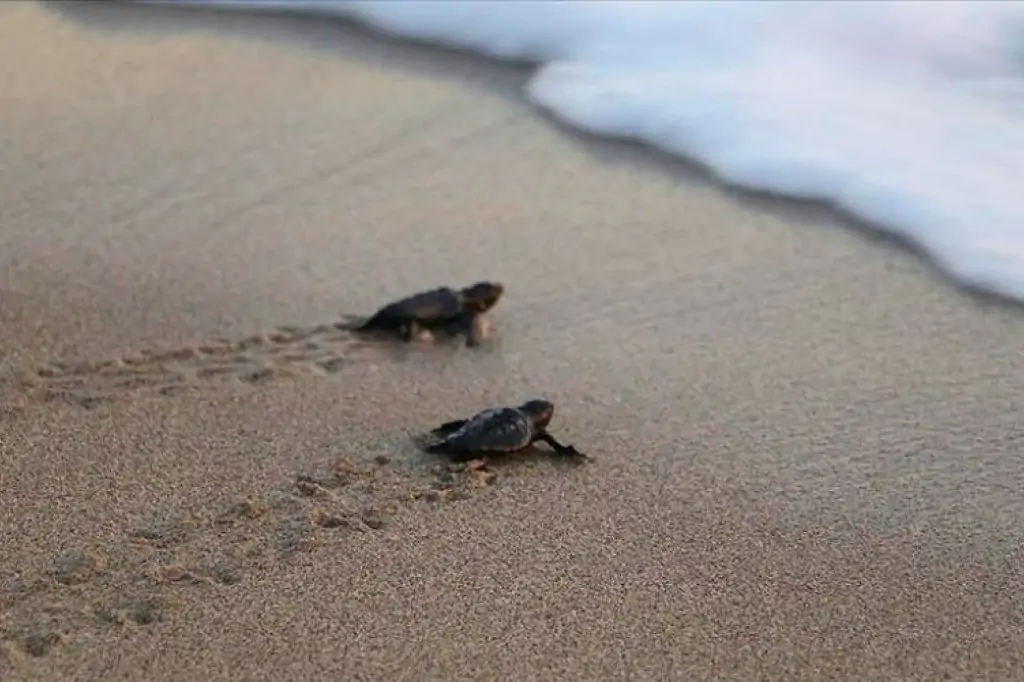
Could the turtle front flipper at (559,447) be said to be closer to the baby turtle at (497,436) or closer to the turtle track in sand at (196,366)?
the baby turtle at (497,436)

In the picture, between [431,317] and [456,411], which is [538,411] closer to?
[456,411]

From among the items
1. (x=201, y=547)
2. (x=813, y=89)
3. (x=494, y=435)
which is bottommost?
(x=201, y=547)

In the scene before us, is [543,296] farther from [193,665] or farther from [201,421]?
[193,665]

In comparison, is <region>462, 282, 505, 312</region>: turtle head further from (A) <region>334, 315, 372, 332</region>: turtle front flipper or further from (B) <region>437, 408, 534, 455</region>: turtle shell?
(B) <region>437, 408, 534, 455</region>: turtle shell

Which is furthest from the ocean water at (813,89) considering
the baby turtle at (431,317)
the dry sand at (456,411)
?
the baby turtle at (431,317)

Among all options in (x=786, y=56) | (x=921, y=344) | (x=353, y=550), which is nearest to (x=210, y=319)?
(x=353, y=550)

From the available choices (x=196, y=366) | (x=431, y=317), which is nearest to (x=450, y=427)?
(x=431, y=317)

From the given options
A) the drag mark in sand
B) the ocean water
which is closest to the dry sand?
the drag mark in sand
